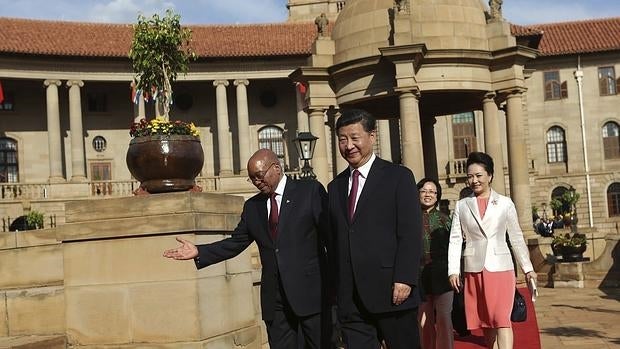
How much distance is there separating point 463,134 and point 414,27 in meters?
39.5

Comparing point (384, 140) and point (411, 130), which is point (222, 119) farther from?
point (411, 130)

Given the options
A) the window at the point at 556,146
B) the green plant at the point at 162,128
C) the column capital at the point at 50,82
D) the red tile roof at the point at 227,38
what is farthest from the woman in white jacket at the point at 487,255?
the window at the point at 556,146

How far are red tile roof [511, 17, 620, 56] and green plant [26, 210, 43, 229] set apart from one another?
115 ft

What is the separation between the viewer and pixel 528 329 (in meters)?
11.8

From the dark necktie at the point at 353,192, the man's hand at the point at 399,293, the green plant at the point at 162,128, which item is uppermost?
the green plant at the point at 162,128

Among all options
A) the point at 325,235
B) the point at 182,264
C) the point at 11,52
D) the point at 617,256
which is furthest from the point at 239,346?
the point at 11,52

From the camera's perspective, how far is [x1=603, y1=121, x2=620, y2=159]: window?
59.5 metres

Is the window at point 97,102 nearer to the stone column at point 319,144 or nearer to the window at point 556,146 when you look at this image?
the window at point 556,146

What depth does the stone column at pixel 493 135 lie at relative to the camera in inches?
781

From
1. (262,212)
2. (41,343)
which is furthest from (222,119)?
(262,212)

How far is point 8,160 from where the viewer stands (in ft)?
181

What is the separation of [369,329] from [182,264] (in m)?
3.37

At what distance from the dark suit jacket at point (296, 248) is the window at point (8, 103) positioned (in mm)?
53397

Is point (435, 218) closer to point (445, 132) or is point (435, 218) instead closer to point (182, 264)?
point (182, 264)
